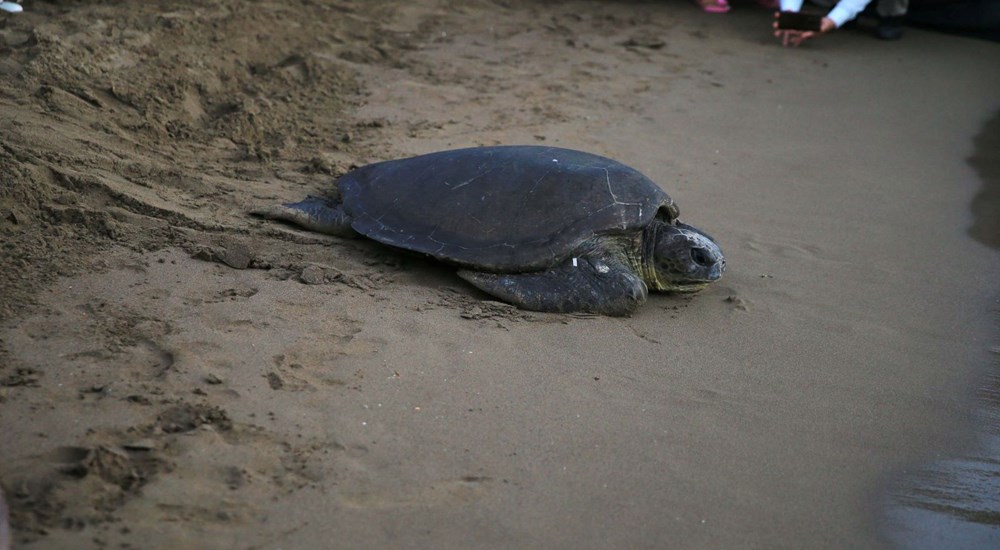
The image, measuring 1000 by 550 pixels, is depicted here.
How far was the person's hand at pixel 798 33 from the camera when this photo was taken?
654cm

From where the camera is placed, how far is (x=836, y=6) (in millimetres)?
6738

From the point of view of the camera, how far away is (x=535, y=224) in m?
3.32

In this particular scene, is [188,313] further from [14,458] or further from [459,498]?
[459,498]

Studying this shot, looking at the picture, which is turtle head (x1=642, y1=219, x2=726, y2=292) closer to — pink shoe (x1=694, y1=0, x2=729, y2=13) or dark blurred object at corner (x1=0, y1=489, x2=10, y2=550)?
dark blurred object at corner (x1=0, y1=489, x2=10, y2=550)

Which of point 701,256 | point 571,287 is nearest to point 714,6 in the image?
point 701,256

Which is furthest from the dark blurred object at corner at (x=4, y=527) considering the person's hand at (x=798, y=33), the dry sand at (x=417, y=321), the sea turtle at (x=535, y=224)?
the person's hand at (x=798, y=33)

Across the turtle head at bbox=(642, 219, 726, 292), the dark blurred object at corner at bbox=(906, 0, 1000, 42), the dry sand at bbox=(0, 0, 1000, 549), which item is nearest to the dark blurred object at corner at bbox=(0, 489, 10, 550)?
the dry sand at bbox=(0, 0, 1000, 549)

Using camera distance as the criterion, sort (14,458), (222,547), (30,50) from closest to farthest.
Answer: (222,547) → (14,458) → (30,50)

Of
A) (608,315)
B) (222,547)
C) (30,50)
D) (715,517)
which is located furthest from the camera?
(30,50)

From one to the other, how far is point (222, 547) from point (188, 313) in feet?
3.40

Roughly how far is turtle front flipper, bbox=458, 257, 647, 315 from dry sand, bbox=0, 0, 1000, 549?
0.06 m

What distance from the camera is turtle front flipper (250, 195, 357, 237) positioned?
11.6 ft

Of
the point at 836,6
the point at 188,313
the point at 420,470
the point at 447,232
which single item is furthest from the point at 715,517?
the point at 836,6

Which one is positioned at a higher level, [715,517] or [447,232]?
[447,232]
